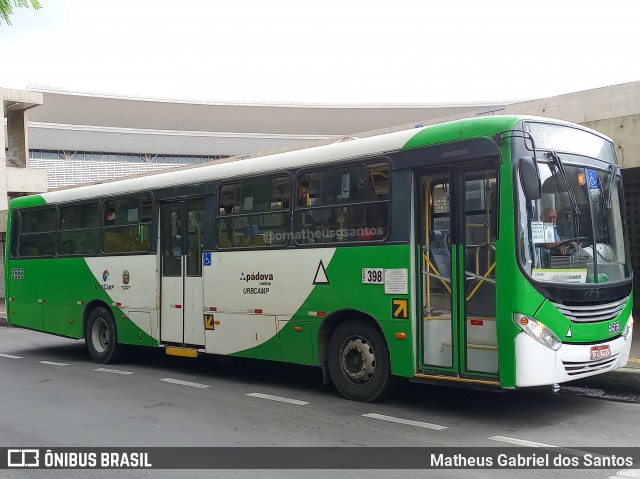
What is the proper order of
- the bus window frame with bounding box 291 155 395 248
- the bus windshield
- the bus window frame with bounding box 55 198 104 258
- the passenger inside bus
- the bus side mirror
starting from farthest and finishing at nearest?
1. the bus window frame with bounding box 55 198 104 258
2. the bus window frame with bounding box 291 155 395 248
3. the passenger inside bus
4. the bus windshield
5. the bus side mirror

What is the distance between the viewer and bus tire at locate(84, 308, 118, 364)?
12.5 m

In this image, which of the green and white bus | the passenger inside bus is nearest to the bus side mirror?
the green and white bus

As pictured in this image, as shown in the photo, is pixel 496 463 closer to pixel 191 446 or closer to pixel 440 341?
pixel 440 341

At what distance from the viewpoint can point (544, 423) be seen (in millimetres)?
7516

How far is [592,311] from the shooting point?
7.53 meters

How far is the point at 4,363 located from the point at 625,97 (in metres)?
12.9

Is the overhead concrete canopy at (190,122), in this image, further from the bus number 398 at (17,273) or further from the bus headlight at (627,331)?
the bus headlight at (627,331)

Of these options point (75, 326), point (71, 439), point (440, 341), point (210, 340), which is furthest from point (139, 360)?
point (440, 341)

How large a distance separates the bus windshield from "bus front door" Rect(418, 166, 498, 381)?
40 cm

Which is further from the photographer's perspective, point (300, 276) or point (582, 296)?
point (300, 276)

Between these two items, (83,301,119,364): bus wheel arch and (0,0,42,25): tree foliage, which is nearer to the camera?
(0,0,42,25): tree foliage

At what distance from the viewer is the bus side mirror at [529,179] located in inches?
279

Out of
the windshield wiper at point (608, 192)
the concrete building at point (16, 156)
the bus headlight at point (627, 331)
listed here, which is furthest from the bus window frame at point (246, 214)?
the concrete building at point (16, 156)

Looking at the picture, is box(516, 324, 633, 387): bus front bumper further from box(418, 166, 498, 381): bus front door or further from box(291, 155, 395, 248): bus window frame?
box(291, 155, 395, 248): bus window frame
